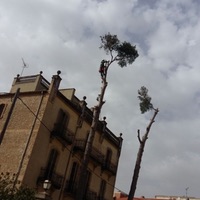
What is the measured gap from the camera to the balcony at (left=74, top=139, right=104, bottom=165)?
2817 cm

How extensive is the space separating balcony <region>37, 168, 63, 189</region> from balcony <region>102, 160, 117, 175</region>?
265 inches

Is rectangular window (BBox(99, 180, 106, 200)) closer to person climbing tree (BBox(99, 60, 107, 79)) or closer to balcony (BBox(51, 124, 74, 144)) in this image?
balcony (BBox(51, 124, 74, 144))

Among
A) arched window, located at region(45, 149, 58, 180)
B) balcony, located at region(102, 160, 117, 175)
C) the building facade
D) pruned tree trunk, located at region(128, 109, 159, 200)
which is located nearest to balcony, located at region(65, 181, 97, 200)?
the building facade

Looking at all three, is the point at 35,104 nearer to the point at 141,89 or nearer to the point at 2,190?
the point at 141,89

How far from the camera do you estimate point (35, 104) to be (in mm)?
26094

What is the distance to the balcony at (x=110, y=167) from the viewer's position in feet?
107

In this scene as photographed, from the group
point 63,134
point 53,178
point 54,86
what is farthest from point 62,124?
point 53,178

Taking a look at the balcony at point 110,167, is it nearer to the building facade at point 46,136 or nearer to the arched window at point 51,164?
the building facade at point 46,136

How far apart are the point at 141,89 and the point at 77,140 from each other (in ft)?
22.3

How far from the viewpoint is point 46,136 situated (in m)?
25.4

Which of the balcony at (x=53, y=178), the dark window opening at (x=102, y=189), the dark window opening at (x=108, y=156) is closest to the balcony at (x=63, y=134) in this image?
the balcony at (x=53, y=178)

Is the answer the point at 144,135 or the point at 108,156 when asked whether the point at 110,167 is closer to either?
the point at 108,156

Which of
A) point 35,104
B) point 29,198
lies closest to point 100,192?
point 35,104

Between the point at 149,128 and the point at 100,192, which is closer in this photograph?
the point at 149,128
